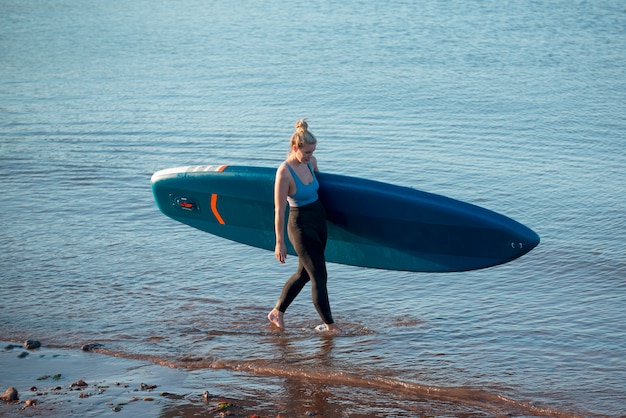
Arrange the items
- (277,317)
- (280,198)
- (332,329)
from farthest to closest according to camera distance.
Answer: (277,317) → (332,329) → (280,198)

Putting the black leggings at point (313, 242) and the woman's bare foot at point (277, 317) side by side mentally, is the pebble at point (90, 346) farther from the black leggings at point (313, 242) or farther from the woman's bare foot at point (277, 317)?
the black leggings at point (313, 242)

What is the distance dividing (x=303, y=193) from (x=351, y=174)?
4.78 m

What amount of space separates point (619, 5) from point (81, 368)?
80.1 ft

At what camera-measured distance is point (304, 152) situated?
620 cm

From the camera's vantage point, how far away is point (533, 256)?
27.7ft

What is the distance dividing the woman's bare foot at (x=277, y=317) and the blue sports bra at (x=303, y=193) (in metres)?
0.90

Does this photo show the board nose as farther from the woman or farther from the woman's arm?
the woman's arm

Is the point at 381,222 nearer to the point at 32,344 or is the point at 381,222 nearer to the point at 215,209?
the point at 215,209

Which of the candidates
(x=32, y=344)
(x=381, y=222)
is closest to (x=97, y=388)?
(x=32, y=344)

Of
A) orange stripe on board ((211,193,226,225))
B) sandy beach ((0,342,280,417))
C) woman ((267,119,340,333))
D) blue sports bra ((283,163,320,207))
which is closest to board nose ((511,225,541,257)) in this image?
woman ((267,119,340,333))

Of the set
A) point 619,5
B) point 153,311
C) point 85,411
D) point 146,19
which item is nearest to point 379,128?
point 153,311

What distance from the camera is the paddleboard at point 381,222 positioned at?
6773mm

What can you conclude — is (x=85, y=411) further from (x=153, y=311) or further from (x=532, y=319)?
(x=532, y=319)

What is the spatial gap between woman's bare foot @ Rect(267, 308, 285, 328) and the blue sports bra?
0.90 meters
